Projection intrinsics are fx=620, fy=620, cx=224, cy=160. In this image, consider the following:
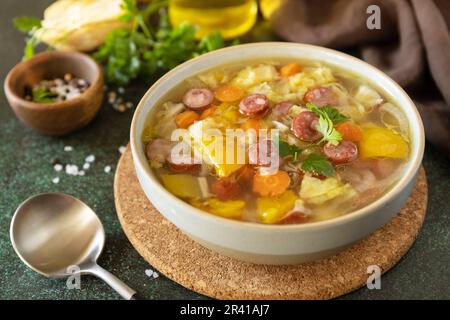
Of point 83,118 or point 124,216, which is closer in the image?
point 124,216

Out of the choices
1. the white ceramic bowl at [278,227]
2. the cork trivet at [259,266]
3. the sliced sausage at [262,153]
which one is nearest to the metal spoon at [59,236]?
the cork trivet at [259,266]

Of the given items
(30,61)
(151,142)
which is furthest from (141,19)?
(151,142)

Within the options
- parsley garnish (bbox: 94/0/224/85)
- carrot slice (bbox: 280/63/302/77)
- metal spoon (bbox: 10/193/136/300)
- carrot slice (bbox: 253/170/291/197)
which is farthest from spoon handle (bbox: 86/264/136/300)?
parsley garnish (bbox: 94/0/224/85)

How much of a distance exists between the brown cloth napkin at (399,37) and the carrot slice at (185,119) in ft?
2.74

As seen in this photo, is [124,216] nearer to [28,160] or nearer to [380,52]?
[28,160]

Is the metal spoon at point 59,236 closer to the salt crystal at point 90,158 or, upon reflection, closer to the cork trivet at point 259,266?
the cork trivet at point 259,266

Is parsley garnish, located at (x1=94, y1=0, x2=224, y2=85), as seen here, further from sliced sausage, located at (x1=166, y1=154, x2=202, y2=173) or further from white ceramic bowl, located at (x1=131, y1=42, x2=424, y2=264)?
sliced sausage, located at (x1=166, y1=154, x2=202, y2=173)

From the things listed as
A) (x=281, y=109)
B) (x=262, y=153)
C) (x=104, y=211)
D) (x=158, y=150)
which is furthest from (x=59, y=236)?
(x=281, y=109)

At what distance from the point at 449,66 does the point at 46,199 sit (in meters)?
1.47

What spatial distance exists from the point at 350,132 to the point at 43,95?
1.19 meters

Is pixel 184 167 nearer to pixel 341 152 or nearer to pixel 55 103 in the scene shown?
pixel 341 152

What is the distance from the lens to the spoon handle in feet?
5.71

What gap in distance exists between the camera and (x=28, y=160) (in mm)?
2293

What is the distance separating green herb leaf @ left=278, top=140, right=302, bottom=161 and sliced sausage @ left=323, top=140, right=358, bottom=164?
0.26 ft
